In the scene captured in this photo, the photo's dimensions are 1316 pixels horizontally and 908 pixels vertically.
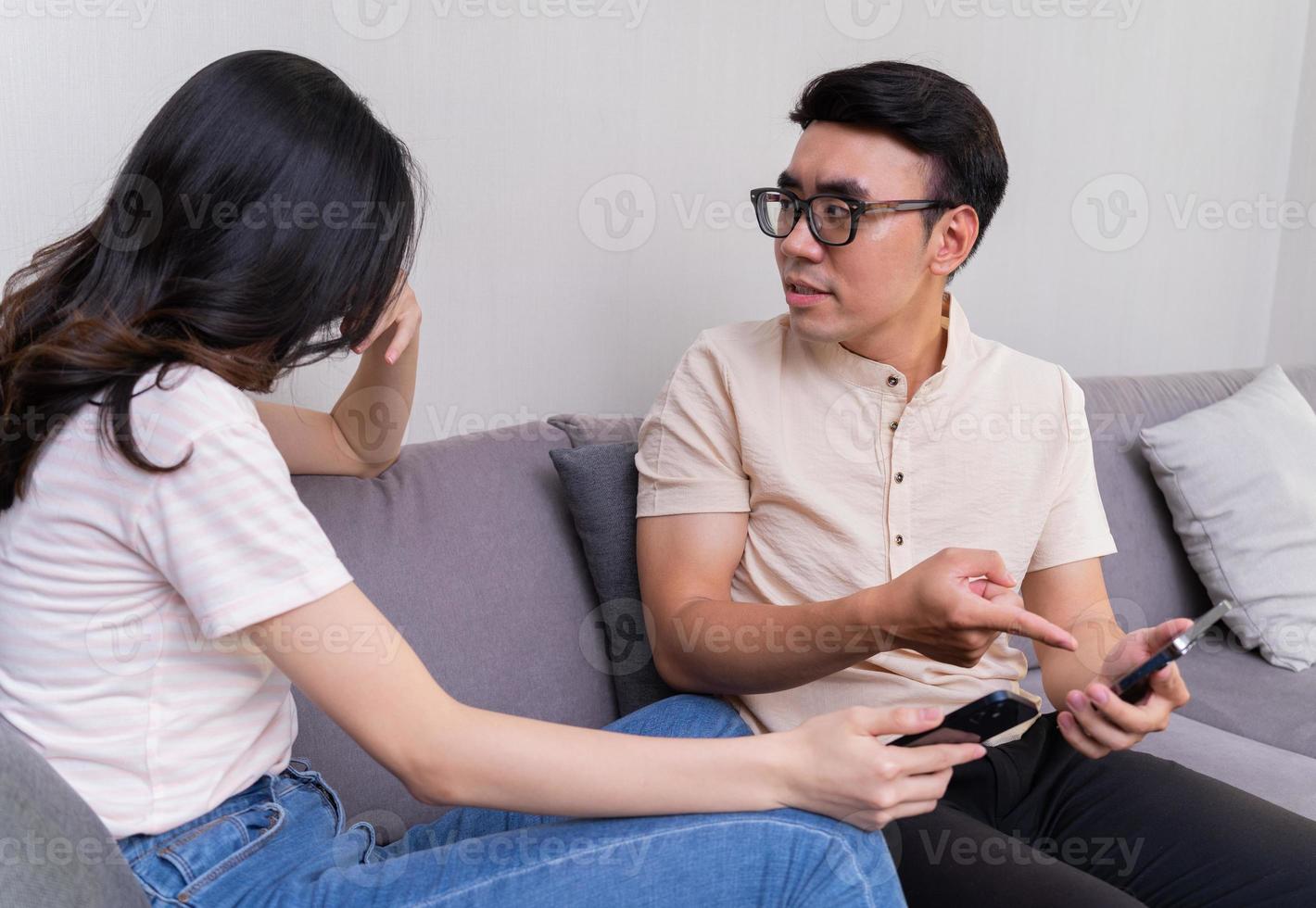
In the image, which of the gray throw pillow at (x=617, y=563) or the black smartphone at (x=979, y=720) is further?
the gray throw pillow at (x=617, y=563)

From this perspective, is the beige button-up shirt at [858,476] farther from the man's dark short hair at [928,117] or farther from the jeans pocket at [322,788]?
the jeans pocket at [322,788]

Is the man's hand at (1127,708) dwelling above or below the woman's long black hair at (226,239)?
below

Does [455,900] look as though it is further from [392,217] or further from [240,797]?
[392,217]

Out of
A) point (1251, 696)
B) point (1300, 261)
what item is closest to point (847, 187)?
point (1251, 696)

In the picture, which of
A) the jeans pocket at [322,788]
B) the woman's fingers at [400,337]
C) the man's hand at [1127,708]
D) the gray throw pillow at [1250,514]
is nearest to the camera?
the jeans pocket at [322,788]

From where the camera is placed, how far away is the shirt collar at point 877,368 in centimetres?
161

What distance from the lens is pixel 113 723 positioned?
0.98 meters

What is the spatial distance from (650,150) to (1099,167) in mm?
1265

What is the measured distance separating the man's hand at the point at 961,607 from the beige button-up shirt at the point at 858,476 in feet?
0.85

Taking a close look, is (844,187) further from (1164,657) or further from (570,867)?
(570,867)

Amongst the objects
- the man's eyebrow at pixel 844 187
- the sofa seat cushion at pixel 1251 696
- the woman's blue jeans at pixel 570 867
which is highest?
the man's eyebrow at pixel 844 187

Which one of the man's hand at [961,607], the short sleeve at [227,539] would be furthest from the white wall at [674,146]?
the man's hand at [961,607]

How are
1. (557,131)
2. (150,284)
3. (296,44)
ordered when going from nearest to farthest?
(150,284) < (296,44) < (557,131)

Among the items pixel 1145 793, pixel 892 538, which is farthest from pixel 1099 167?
pixel 1145 793
